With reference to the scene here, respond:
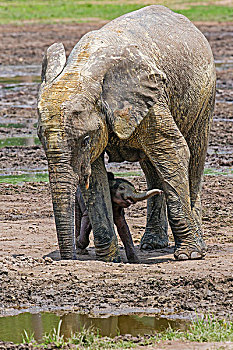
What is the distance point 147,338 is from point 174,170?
2.57m

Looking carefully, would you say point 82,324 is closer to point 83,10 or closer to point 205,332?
point 205,332

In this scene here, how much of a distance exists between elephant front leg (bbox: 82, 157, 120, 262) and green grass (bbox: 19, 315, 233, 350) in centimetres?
201

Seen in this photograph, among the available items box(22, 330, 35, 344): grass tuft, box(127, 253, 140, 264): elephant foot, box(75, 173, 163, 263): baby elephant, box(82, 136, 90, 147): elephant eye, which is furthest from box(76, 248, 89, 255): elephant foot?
box(22, 330, 35, 344): grass tuft

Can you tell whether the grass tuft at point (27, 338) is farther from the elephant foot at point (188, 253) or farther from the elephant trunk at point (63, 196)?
the elephant foot at point (188, 253)

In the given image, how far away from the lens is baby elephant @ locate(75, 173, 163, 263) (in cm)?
774

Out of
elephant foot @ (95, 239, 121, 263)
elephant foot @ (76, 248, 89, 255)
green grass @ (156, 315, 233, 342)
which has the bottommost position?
elephant foot @ (76, 248, 89, 255)

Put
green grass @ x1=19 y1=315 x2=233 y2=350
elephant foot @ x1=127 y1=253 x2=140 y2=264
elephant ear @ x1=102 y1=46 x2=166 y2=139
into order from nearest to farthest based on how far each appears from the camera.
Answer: green grass @ x1=19 y1=315 x2=233 y2=350 → elephant ear @ x1=102 y1=46 x2=166 y2=139 → elephant foot @ x1=127 y1=253 x2=140 y2=264

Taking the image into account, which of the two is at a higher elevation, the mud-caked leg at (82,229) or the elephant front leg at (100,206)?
the elephant front leg at (100,206)

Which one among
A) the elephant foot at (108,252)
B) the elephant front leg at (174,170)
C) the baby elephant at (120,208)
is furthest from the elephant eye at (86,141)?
the elephant foot at (108,252)

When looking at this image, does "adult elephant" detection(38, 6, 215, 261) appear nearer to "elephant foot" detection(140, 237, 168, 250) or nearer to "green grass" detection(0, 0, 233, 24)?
"elephant foot" detection(140, 237, 168, 250)

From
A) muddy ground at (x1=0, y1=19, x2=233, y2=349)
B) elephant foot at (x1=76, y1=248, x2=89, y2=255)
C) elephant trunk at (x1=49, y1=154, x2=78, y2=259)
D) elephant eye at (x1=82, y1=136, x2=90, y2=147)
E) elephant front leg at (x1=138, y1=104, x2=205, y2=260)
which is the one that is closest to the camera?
muddy ground at (x1=0, y1=19, x2=233, y2=349)

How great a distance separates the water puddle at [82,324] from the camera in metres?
5.80

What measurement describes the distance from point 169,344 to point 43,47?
79.9ft

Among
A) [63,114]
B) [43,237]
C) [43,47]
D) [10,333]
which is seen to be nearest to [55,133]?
[63,114]
